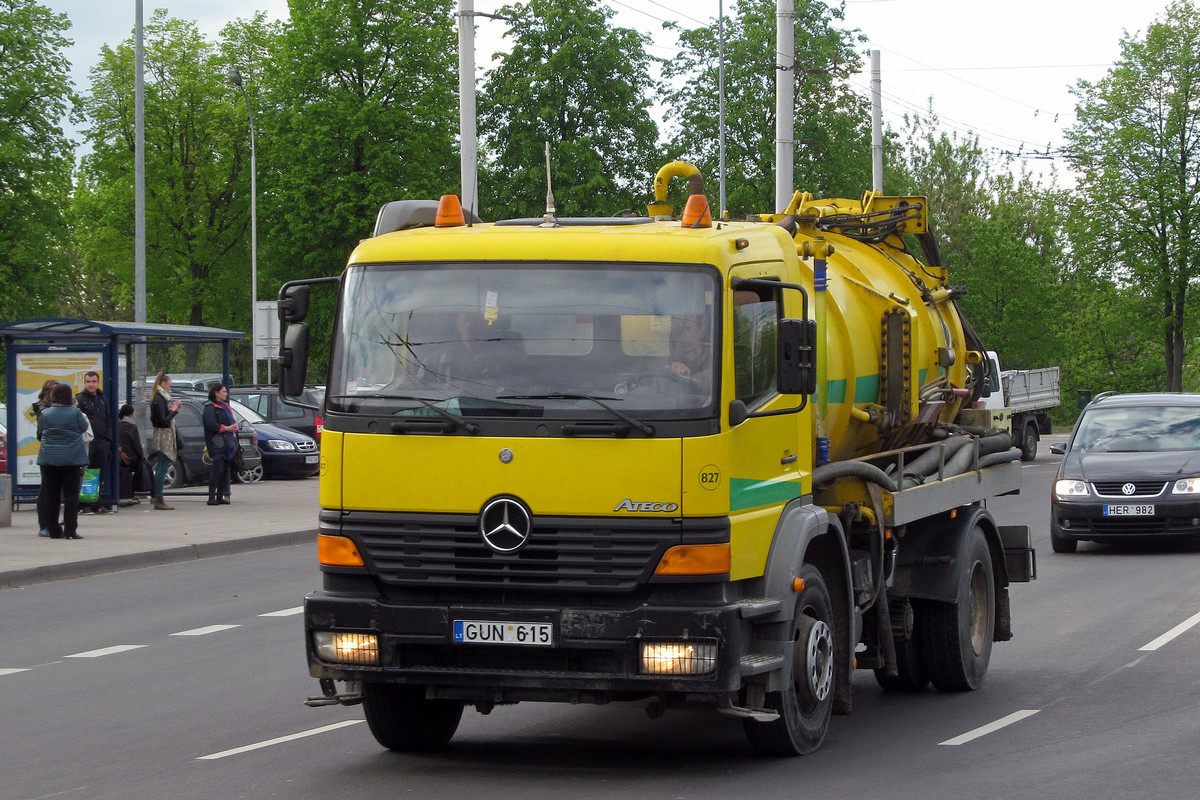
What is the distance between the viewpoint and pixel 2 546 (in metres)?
19.0

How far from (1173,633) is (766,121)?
1928 inches

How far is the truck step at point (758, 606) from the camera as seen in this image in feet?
23.4

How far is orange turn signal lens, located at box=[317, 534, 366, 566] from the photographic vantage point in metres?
7.34

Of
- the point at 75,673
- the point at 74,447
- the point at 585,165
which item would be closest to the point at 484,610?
the point at 75,673

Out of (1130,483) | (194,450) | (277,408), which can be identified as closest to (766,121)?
(277,408)

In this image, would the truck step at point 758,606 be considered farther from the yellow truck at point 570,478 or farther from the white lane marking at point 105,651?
the white lane marking at point 105,651

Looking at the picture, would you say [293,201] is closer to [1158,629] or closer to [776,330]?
[1158,629]

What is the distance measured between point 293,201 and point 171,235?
7.29m

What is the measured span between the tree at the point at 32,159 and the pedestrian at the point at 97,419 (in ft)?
90.1

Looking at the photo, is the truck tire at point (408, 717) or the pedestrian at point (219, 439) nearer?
the truck tire at point (408, 717)

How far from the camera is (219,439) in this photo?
2438cm

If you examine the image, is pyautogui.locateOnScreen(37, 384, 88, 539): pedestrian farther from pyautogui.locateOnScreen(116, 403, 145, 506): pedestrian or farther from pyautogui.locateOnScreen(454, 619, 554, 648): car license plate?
pyautogui.locateOnScreen(454, 619, 554, 648): car license plate

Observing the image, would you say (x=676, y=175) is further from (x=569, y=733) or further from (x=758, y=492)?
(x=569, y=733)

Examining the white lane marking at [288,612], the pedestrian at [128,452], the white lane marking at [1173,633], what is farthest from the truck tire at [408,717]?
the pedestrian at [128,452]
